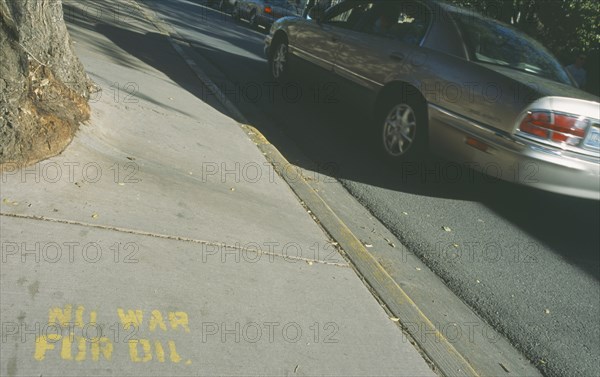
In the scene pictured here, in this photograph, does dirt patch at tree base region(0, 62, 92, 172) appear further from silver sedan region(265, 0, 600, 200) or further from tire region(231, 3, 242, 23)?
tire region(231, 3, 242, 23)

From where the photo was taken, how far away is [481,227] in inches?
200

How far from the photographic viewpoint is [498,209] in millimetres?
5617

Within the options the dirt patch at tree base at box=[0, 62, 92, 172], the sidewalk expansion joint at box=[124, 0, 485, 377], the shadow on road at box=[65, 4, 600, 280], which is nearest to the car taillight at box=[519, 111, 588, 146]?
the shadow on road at box=[65, 4, 600, 280]

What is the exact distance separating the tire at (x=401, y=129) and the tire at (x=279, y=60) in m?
2.56

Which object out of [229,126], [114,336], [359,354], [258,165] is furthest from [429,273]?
[229,126]

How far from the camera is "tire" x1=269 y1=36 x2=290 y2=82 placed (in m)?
8.45

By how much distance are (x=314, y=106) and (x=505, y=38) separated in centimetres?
280

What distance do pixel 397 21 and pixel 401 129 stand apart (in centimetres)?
139

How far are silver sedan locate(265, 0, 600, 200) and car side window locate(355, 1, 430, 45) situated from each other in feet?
0.05

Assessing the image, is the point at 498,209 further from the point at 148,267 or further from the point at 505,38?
the point at 148,267

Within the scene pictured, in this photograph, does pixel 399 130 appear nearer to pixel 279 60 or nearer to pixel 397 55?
pixel 397 55

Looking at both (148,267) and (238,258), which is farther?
(238,258)

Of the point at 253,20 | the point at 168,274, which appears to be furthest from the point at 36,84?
the point at 253,20

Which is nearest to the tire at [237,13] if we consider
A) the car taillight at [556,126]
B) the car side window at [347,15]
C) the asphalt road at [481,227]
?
the asphalt road at [481,227]
